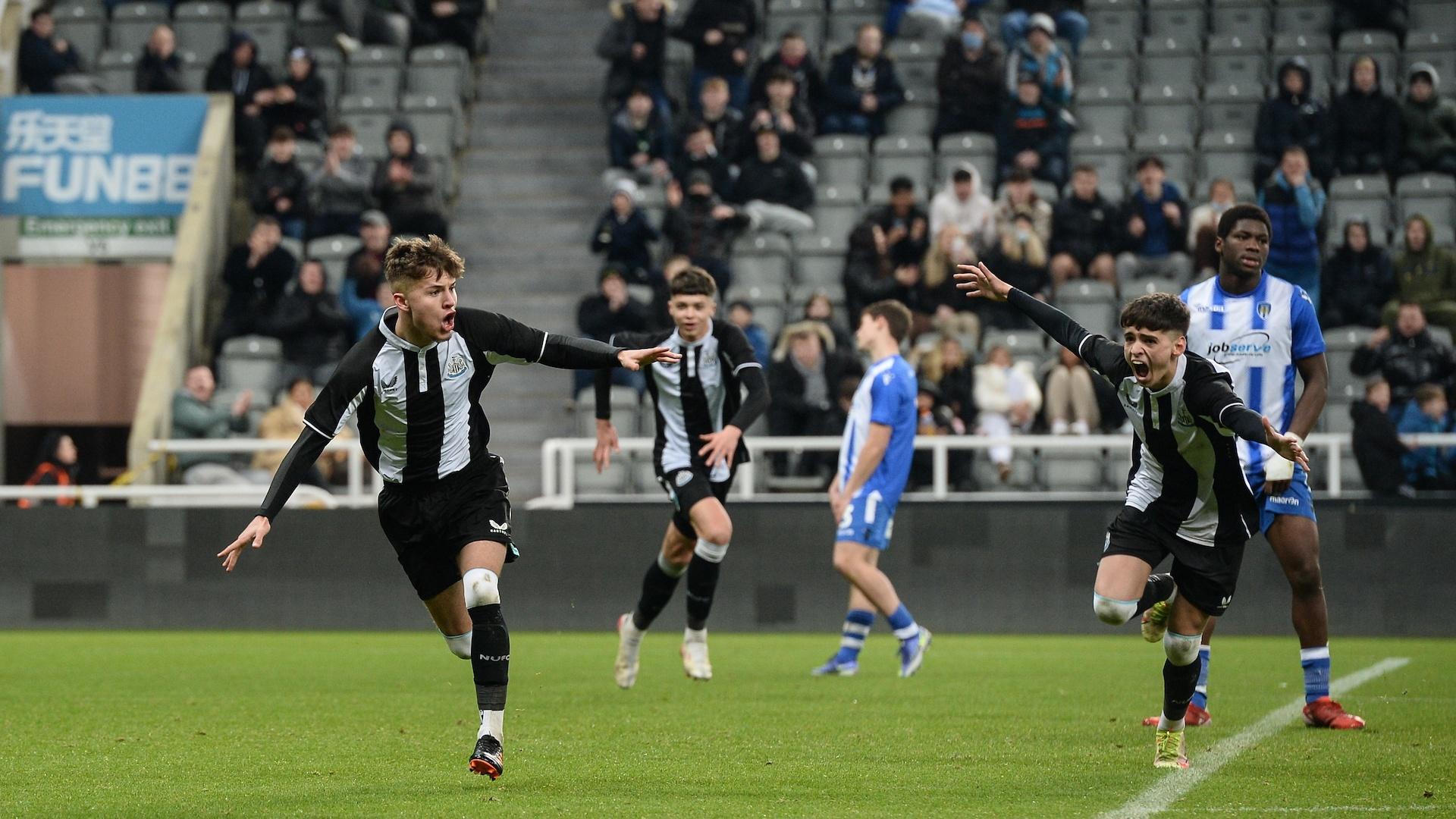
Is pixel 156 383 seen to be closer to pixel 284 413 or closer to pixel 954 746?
pixel 284 413

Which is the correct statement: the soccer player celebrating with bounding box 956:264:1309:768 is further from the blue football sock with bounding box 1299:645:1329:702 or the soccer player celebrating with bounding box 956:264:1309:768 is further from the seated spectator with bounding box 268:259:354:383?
the seated spectator with bounding box 268:259:354:383

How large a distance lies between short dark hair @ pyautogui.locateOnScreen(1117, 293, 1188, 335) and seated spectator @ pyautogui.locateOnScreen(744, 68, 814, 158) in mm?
11890

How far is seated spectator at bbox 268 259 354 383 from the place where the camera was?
17.4 metres

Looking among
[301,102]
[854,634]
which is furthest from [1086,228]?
[301,102]

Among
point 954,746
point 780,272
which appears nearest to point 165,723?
point 954,746

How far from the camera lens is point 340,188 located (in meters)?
18.7

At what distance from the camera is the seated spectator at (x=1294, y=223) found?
16.2 meters

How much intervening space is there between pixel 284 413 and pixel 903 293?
5382 millimetres

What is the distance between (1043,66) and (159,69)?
30.3 feet

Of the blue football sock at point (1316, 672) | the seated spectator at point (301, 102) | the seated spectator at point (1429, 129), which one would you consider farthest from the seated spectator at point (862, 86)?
the blue football sock at point (1316, 672)

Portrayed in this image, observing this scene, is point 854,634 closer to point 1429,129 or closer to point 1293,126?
point 1293,126

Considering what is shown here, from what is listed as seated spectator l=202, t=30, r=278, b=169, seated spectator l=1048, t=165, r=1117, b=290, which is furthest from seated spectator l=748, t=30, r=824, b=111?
seated spectator l=202, t=30, r=278, b=169

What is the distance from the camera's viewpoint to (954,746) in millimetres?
7742

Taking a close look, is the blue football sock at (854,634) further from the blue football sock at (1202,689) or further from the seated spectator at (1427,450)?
the seated spectator at (1427,450)
